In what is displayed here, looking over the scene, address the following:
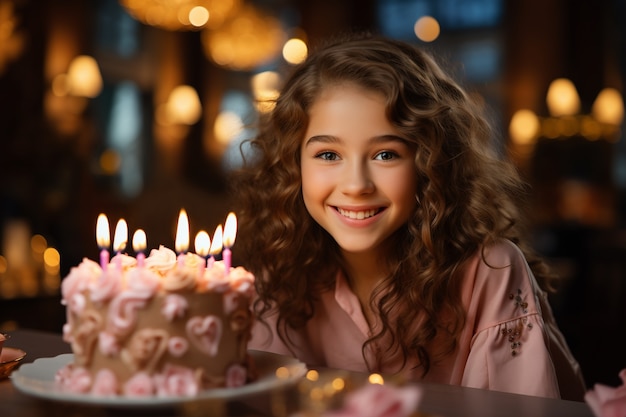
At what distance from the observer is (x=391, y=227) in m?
1.43

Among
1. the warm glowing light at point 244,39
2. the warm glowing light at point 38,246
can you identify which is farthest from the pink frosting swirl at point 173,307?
the warm glowing light at point 244,39

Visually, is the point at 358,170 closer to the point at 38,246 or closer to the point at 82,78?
the point at 38,246

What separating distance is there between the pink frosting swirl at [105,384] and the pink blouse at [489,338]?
27.0 inches

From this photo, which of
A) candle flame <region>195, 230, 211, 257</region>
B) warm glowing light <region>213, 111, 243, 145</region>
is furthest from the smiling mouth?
warm glowing light <region>213, 111, 243, 145</region>

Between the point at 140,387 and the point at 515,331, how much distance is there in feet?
2.54

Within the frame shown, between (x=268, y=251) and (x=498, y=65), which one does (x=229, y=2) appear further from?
(x=268, y=251)

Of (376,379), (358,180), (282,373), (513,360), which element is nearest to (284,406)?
(282,373)

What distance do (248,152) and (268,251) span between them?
32 centimetres

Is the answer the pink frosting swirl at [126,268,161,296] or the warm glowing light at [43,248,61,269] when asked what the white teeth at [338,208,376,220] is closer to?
the pink frosting swirl at [126,268,161,296]

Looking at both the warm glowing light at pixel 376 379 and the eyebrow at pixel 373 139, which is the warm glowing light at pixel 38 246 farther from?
the warm glowing light at pixel 376 379

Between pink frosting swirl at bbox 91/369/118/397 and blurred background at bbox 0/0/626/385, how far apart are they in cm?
314

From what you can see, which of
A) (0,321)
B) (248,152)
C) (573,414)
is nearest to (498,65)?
(0,321)

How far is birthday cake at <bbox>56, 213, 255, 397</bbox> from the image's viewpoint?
94 centimetres

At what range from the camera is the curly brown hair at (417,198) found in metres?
1.50
